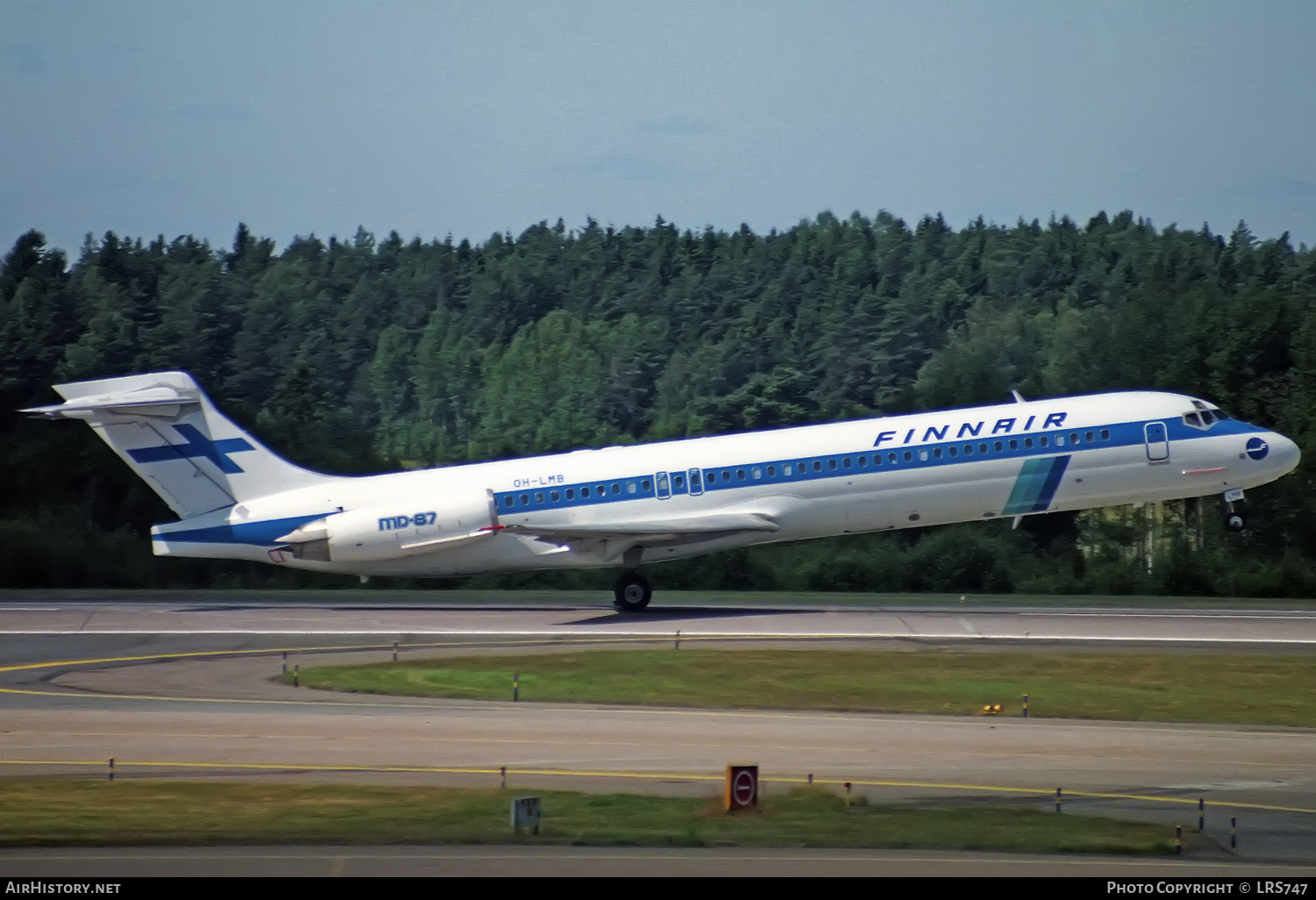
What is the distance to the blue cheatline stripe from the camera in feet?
117

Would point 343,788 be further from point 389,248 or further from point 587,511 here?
point 389,248

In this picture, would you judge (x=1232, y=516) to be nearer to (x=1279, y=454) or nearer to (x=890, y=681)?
(x=1279, y=454)

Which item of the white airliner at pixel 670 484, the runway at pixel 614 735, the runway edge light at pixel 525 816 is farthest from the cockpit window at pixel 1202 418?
the runway edge light at pixel 525 816

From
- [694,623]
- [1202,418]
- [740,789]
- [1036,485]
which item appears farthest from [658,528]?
[740,789]

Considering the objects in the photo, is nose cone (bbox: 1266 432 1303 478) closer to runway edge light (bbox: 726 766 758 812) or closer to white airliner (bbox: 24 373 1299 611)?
white airliner (bbox: 24 373 1299 611)

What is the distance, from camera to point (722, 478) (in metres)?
36.1

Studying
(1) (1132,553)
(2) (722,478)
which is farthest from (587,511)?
(1) (1132,553)

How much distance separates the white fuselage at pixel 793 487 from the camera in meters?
35.8

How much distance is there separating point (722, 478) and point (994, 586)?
14236 mm

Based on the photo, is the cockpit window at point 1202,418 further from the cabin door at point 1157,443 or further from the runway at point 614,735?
the runway at point 614,735

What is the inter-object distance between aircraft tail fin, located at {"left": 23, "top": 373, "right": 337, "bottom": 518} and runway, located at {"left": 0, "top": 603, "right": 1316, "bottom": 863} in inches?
176

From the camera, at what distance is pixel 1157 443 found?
3603 cm

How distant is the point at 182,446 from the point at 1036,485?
1961 centimetres

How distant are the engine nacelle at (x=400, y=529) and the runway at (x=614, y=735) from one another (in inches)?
119
